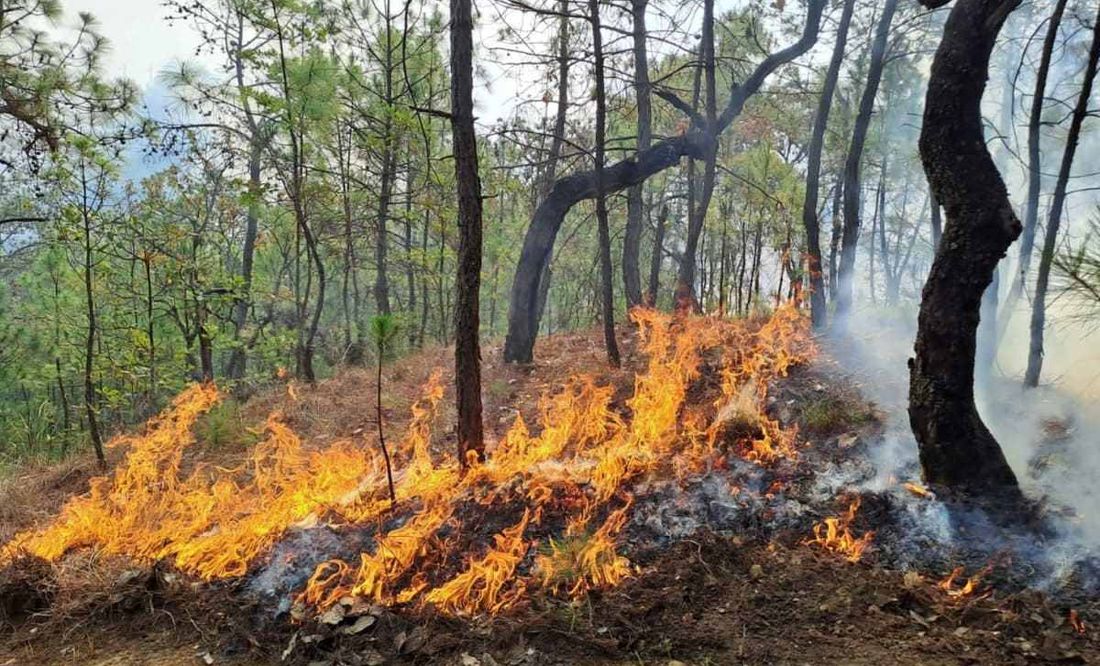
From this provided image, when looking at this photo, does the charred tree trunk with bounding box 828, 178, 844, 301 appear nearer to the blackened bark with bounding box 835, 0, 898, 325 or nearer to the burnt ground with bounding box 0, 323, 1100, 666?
the blackened bark with bounding box 835, 0, 898, 325

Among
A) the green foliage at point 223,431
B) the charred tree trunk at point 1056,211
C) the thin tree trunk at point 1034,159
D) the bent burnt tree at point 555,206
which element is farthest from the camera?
the bent burnt tree at point 555,206

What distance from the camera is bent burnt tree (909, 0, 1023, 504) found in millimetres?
4254

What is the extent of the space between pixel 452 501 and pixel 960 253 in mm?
4425

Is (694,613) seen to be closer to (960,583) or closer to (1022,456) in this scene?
(960,583)

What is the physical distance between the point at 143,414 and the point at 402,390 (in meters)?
6.13

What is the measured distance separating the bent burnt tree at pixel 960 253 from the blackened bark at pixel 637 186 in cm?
558

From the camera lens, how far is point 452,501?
4.97 meters

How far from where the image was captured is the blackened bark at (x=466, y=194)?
5355 millimetres

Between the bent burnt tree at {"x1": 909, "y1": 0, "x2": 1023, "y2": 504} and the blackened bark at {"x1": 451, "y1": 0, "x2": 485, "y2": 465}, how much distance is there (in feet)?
12.2

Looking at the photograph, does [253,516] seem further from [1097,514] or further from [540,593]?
[1097,514]

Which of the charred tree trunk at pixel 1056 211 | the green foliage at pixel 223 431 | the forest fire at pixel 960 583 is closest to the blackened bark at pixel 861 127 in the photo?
the charred tree trunk at pixel 1056 211

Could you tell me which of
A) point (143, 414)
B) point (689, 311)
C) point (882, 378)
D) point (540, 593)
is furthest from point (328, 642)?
point (143, 414)

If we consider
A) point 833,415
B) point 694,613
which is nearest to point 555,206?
point 833,415

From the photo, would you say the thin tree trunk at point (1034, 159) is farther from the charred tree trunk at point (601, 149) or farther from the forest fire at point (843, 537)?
the charred tree trunk at point (601, 149)
